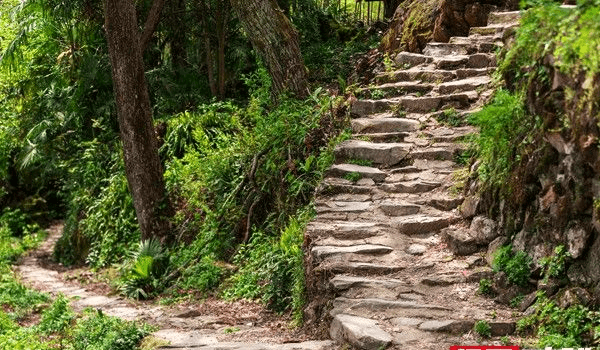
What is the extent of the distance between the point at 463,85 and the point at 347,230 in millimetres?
2794

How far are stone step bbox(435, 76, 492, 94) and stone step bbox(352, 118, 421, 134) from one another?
0.62 metres

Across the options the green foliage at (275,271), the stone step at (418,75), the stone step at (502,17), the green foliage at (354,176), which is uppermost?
the stone step at (502,17)

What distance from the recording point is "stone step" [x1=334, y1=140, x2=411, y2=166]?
902 cm

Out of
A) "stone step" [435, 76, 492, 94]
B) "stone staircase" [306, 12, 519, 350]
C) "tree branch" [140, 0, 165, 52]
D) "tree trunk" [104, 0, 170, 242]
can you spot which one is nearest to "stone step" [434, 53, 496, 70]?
"stone staircase" [306, 12, 519, 350]

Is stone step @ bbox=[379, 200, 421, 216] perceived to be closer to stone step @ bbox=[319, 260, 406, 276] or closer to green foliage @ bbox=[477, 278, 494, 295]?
stone step @ bbox=[319, 260, 406, 276]

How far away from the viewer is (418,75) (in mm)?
10359

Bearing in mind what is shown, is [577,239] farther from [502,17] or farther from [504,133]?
[502,17]

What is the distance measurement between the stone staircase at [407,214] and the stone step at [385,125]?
11mm

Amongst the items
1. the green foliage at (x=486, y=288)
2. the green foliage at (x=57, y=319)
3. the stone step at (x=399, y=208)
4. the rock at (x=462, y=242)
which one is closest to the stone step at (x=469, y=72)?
the stone step at (x=399, y=208)

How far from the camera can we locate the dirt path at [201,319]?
7.02m

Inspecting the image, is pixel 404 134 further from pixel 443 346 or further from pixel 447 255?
pixel 443 346

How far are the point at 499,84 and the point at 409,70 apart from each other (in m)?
1.92

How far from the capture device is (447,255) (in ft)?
24.3

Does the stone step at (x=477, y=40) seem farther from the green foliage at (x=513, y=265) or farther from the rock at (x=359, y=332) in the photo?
the rock at (x=359, y=332)
